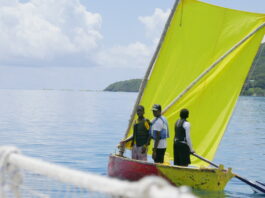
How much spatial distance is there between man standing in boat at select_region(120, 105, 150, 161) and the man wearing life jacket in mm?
777

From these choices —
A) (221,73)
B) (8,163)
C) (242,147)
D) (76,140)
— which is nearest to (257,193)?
(221,73)

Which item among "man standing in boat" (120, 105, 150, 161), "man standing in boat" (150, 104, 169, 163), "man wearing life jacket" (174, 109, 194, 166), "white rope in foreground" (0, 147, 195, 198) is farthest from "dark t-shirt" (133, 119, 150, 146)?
"white rope in foreground" (0, 147, 195, 198)

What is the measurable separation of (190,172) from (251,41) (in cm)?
465

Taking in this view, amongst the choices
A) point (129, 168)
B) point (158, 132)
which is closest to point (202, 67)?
point (158, 132)

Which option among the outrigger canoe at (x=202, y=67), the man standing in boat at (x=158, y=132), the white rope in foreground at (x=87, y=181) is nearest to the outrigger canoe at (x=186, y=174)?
the man standing in boat at (x=158, y=132)

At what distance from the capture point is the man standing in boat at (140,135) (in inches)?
501

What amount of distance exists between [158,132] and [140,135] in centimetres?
58

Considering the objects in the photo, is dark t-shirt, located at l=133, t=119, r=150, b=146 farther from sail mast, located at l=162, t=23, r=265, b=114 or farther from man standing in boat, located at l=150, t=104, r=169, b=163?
sail mast, located at l=162, t=23, r=265, b=114

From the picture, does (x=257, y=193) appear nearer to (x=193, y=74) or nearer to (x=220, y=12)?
(x=193, y=74)

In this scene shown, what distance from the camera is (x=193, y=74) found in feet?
48.0

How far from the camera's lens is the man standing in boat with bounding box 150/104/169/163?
12.4 meters

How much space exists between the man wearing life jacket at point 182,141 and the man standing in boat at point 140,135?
2.55 feet

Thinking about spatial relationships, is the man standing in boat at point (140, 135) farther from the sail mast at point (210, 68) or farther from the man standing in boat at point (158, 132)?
the sail mast at point (210, 68)

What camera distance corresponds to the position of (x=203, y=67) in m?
14.7
